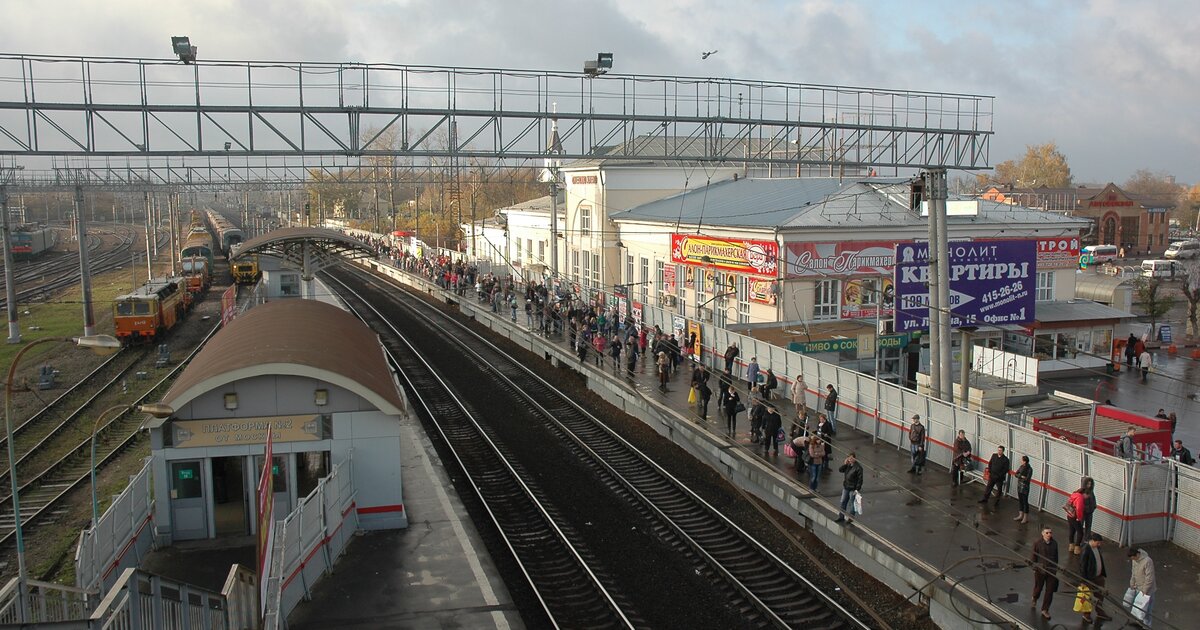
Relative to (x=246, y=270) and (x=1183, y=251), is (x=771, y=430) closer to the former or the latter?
(x=246, y=270)

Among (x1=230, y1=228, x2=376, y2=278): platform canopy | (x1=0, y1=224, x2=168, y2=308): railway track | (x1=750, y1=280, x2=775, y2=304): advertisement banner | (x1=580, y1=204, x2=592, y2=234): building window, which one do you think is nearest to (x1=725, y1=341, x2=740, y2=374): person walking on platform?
(x1=750, y1=280, x2=775, y2=304): advertisement banner

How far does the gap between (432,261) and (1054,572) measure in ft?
172

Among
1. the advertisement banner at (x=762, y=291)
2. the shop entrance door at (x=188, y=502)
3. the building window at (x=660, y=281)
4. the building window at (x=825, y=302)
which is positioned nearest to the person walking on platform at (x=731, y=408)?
the advertisement banner at (x=762, y=291)

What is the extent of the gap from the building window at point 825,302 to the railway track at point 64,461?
18160 millimetres

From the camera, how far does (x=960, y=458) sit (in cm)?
1498

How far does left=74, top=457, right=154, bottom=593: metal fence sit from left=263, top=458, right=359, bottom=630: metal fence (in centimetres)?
179

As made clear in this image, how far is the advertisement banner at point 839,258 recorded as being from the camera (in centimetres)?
2678

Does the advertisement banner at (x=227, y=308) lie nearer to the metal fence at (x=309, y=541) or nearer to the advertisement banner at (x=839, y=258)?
the advertisement banner at (x=839, y=258)

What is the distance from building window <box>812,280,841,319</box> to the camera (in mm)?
27250

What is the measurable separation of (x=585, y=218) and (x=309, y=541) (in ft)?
102

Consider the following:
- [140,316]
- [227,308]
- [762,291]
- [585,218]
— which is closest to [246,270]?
[227,308]

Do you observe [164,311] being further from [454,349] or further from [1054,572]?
[1054,572]

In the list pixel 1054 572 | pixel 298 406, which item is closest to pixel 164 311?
pixel 298 406

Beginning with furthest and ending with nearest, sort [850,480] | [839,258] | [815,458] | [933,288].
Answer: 1. [839,258]
2. [933,288]
3. [815,458]
4. [850,480]
